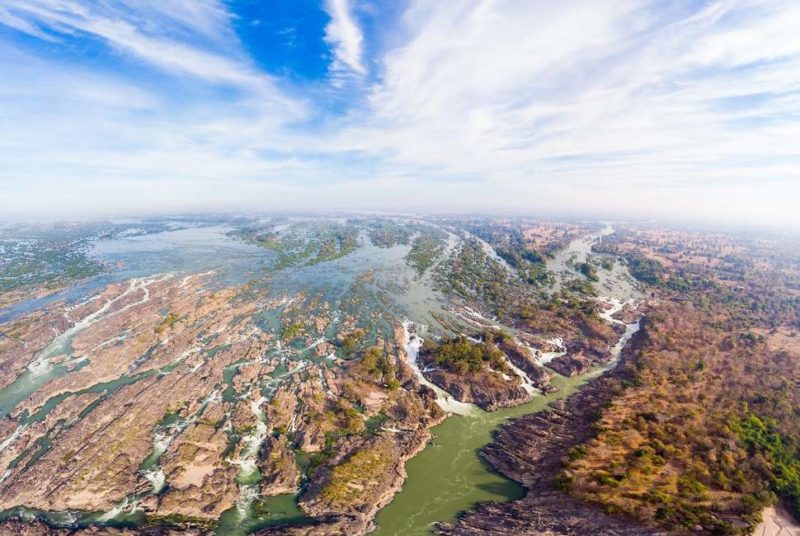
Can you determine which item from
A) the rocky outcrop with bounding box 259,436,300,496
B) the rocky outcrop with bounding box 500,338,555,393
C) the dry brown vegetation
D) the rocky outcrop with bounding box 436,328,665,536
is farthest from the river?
the rocky outcrop with bounding box 259,436,300,496

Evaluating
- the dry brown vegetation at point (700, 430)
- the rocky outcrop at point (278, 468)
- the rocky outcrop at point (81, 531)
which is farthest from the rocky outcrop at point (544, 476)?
the rocky outcrop at point (81, 531)

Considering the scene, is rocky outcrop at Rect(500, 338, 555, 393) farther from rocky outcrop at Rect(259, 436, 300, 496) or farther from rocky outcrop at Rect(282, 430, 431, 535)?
rocky outcrop at Rect(259, 436, 300, 496)

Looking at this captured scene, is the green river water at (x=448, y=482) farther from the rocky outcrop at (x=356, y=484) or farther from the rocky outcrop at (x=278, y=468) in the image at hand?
the rocky outcrop at (x=278, y=468)

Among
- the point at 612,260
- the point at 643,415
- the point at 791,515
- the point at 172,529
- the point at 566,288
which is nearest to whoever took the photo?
the point at 172,529

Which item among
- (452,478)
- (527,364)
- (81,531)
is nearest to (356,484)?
(452,478)

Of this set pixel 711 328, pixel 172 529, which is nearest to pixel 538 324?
pixel 711 328

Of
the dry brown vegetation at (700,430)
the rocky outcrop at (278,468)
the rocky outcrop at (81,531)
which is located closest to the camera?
the rocky outcrop at (81,531)

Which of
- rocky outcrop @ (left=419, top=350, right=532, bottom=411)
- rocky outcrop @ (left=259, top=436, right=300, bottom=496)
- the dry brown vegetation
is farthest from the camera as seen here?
rocky outcrop @ (left=419, top=350, right=532, bottom=411)

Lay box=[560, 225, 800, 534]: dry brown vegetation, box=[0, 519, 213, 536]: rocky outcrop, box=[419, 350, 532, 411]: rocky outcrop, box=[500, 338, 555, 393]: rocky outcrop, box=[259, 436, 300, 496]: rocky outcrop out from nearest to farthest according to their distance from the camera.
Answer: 1. box=[0, 519, 213, 536]: rocky outcrop
2. box=[560, 225, 800, 534]: dry brown vegetation
3. box=[259, 436, 300, 496]: rocky outcrop
4. box=[419, 350, 532, 411]: rocky outcrop
5. box=[500, 338, 555, 393]: rocky outcrop

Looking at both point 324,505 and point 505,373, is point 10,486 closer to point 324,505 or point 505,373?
point 324,505

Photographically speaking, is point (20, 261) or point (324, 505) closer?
point (324, 505)

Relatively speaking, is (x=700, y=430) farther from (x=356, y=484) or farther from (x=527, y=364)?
(x=356, y=484)
